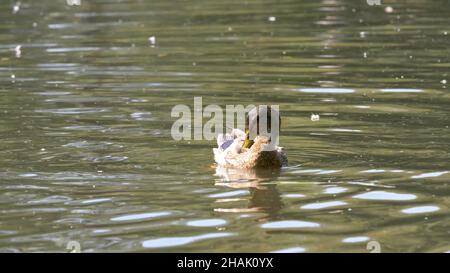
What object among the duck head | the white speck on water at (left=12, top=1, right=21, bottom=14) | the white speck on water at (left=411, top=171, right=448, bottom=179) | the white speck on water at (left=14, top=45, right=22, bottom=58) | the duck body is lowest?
the white speck on water at (left=411, top=171, right=448, bottom=179)

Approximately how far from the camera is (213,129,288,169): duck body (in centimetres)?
1054

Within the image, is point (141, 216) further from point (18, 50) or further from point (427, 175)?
point (18, 50)

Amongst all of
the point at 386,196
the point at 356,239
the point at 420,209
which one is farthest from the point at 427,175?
the point at 356,239

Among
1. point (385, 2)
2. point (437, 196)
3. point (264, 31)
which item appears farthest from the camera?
point (385, 2)

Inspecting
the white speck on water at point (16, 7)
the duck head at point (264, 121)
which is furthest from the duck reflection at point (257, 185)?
the white speck on water at point (16, 7)

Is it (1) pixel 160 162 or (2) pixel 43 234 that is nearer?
(2) pixel 43 234

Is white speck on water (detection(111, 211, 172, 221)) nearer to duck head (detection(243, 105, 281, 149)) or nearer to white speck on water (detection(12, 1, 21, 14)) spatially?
duck head (detection(243, 105, 281, 149))

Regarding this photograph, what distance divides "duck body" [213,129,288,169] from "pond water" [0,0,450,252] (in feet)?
0.52

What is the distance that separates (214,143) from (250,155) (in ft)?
4.34

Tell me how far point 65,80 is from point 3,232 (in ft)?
24.3

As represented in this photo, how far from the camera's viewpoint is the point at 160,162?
10.8 metres

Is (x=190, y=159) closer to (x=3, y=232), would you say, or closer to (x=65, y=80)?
(x=3, y=232)

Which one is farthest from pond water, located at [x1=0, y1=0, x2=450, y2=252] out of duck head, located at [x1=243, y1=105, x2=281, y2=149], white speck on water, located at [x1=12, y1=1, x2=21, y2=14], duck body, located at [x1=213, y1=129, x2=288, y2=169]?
white speck on water, located at [x1=12, y1=1, x2=21, y2=14]

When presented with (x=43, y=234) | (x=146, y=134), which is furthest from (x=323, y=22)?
(x=43, y=234)
